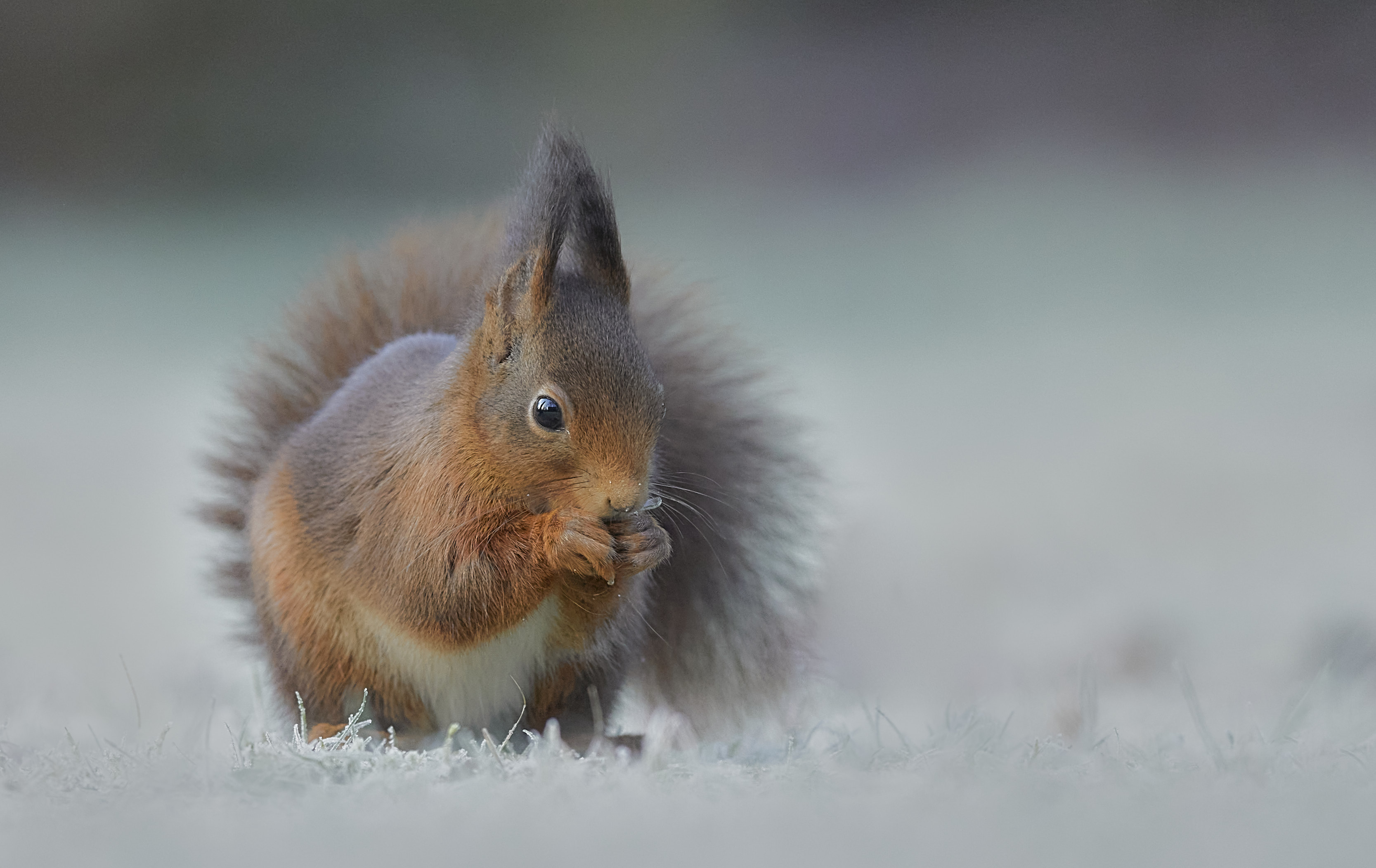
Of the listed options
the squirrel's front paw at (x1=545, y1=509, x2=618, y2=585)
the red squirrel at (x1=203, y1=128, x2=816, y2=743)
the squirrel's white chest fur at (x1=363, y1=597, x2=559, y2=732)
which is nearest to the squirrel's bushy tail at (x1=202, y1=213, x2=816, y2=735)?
the red squirrel at (x1=203, y1=128, x2=816, y2=743)

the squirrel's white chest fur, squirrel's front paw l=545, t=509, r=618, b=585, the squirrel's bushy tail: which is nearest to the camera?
squirrel's front paw l=545, t=509, r=618, b=585

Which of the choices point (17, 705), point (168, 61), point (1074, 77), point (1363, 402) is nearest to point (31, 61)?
point (168, 61)

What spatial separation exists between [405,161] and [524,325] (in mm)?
2442

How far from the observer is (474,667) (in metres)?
1.02

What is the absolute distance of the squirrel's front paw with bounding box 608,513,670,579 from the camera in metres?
0.90

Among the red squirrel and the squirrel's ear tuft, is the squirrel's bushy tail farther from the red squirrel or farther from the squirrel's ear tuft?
the squirrel's ear tuft

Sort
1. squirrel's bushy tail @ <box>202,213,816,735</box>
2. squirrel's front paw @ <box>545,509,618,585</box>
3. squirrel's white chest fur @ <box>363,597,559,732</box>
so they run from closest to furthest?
squirrel's front paw @ <box>545,509,618,585</box>, squirrel's white chest fur @ <box>363,597,559,732</box>, squirrel's bushy tail @ <box>202,213,816,735</box>

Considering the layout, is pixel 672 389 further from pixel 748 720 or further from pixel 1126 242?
pixel 1126 242

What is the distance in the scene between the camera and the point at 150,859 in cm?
57

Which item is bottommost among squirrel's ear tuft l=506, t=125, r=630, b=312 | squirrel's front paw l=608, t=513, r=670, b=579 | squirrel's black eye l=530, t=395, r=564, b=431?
squirrel's front paw l=608, t=513, r=670, b=579

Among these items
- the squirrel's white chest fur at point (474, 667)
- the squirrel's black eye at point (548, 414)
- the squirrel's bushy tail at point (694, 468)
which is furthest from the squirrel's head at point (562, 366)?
the squirrel's bushy tail at point (694, 468)

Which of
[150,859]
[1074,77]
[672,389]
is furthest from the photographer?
[1074,77]

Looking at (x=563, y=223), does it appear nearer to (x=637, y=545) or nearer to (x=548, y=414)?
(x=548, y=414)

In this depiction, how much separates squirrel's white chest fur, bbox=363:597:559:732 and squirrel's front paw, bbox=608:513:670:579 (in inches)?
4.0
